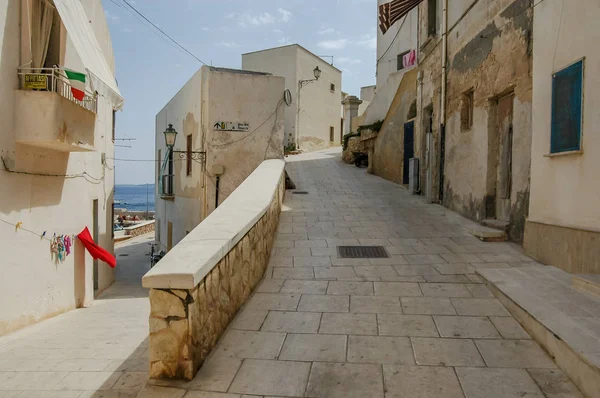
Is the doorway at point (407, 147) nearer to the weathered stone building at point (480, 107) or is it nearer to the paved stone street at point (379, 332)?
the weathered stone building at point (480, 107)

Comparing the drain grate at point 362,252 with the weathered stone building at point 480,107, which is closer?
the drain grate at point 362,252

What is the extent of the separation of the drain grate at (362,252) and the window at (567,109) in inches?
95.5

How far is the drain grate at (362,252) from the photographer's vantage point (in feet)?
18.9

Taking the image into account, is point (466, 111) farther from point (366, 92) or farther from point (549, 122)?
point (366, 92)

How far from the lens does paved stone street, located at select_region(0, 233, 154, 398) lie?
12.6 ft

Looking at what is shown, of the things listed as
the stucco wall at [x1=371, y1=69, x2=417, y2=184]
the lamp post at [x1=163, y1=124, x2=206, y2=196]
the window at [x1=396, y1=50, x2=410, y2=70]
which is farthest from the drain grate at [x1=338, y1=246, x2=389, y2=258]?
the window at [x1=396, y1=50, x2=410, y2=70]

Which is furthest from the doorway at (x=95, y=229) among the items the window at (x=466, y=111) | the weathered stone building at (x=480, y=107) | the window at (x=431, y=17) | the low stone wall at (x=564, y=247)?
the low stone wall at (x=564, y=247)

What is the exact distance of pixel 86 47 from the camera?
866 centimetres

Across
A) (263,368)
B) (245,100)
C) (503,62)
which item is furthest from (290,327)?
(245,100)

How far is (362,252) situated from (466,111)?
4.34m

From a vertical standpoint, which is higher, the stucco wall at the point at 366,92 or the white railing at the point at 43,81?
the stucco wall at the point at 366,92

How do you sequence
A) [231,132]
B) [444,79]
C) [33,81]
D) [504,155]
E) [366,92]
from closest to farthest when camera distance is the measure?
[504,155] < [33,81] < [444,79] < [231,132] < [366,92]

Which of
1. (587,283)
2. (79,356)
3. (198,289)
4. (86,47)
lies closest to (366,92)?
(86,47)

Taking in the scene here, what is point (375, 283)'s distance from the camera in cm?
475
